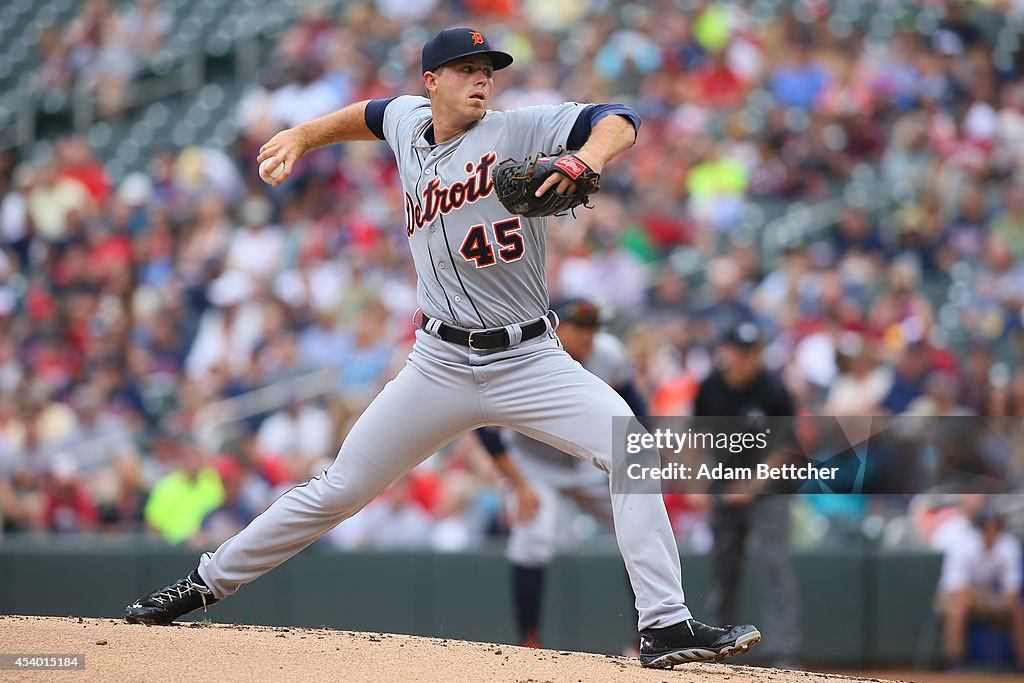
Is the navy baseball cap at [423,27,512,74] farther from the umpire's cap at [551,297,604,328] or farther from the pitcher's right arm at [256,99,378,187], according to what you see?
the umpire's cap at [551,297,604,328]

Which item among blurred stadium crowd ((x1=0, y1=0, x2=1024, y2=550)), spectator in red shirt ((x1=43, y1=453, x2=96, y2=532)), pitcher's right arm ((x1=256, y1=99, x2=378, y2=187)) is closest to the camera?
pitcher's right arm ((x1=256, y1=99, x2=378, y2=187))

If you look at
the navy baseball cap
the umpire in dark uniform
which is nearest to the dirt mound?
the navy baseball cap

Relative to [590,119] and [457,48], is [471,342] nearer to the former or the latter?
[590,119]

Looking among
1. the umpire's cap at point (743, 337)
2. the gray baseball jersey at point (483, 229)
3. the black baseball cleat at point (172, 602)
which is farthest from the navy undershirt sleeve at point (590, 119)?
the umpire's cap at point (743, 337)

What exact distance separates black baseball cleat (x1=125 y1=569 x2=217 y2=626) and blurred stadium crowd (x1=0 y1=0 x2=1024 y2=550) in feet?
12.7

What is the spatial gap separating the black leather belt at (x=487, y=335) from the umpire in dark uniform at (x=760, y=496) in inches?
98.6

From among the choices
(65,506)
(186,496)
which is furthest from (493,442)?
(65,506)

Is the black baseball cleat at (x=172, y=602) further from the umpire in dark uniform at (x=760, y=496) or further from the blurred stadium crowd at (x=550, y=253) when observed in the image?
the blurred stadium crowd at (x=550, y=253)

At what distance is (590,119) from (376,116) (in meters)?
0.88

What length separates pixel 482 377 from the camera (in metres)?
4.09

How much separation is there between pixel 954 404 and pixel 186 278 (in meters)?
5.86

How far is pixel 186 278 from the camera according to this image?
35.8 feet

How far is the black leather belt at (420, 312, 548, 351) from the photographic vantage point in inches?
160

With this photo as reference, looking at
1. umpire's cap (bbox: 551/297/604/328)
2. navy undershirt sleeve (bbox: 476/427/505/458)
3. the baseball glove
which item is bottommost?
navy undershirt sleeve (bbox: 476/427/505/458)
